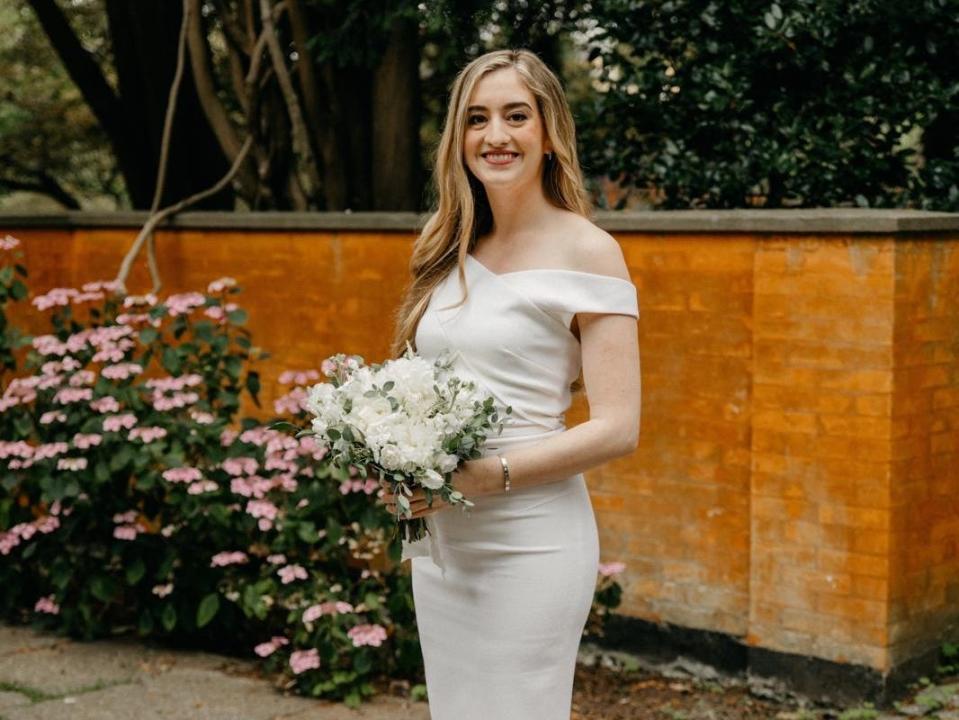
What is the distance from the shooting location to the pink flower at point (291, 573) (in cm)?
555

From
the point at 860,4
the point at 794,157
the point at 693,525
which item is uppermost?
the point at 860,4

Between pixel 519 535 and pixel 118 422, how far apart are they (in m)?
3.19

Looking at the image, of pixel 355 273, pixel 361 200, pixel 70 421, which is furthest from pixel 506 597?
pixel 361 200

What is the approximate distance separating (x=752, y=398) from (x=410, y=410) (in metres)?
2.85

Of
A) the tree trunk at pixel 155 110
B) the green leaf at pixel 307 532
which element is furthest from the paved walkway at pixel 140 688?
the tree trunk at pixel 155 110

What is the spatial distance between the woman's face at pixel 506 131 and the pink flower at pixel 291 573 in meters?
2.87

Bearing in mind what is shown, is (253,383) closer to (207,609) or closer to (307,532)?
(307,532)

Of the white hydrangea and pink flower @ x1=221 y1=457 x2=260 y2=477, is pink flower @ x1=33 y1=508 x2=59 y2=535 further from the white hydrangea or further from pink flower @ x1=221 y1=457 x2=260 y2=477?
the white hydrangea

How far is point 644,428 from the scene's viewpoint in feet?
18.9

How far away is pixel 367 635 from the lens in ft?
17.6

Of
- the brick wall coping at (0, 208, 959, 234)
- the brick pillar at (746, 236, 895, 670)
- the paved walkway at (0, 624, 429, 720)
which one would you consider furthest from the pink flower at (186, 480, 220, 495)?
the brick pillar at (746, 236, 895, 670)

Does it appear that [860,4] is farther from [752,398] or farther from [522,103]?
[522,103]

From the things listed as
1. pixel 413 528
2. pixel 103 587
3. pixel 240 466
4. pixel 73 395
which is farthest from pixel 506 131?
pixel 103 587

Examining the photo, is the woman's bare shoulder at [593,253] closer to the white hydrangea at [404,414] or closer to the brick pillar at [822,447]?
the white hydrangea at [404,414]
